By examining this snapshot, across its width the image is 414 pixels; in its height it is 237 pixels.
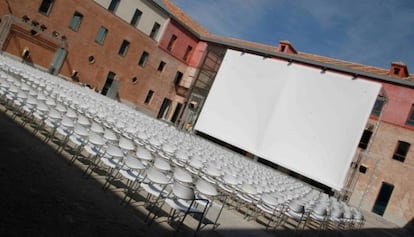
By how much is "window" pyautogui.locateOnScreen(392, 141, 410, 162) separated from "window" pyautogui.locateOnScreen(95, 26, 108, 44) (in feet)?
66.9

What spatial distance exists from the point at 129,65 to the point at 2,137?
1914 centimetres

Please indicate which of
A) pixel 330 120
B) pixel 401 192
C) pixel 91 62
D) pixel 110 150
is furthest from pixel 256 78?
pixel 110 150

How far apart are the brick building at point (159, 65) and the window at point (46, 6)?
0.18 ft

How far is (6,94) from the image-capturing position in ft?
28.2

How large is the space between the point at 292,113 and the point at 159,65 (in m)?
14.0

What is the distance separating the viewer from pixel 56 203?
4.21 m

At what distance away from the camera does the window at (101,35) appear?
72.7 feet

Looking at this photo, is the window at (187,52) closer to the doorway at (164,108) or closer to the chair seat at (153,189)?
the doorway at (164,108)

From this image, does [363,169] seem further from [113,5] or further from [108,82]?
[113,5]

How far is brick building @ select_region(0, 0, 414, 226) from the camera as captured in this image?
1822 centimetres

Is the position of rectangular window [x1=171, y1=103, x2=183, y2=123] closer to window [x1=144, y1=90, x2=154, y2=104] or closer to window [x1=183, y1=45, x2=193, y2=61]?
window [x1=144, y1=90, x2=154, y2=104]

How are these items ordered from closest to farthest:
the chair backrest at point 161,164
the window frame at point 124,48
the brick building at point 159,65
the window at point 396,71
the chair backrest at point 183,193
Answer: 1. the chair backrest at point 183,193
2. the chair backrest at point 161,164
3. the brick building at point 159,65
4. the window at point 396,71
5. the window frame at point 124,48

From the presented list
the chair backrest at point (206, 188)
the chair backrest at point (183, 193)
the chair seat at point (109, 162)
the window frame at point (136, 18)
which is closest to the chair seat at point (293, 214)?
the chair backrest at point (206, 188)

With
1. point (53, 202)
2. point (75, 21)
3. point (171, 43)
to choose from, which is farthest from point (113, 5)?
point (53, 202)
